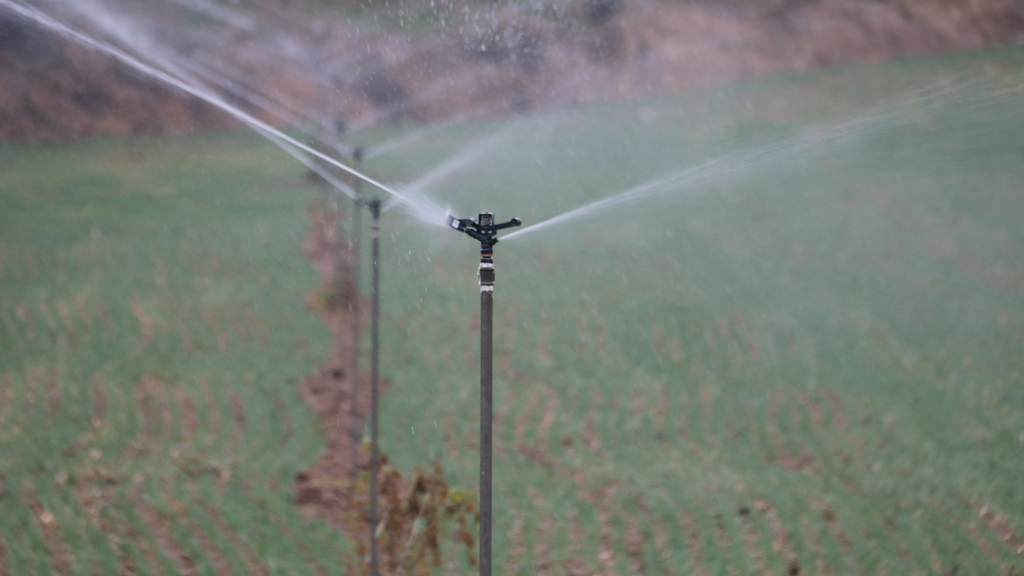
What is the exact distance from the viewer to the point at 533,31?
19750 mm

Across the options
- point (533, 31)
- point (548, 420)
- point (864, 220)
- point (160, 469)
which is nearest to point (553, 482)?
point (548, 420)

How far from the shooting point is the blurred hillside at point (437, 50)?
15727 millimetres

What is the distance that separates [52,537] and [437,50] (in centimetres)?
1506

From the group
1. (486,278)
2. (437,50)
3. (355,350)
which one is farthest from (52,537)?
(437,50)

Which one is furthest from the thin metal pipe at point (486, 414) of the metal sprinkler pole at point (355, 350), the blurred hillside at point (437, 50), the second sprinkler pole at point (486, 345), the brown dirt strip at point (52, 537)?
the blurred hillside at point (437, 50)

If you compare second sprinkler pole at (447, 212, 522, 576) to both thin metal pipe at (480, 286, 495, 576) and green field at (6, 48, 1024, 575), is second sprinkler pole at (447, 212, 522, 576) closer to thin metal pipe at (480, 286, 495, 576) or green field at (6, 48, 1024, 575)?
→ thin metal pipe at (480, 286, 495, 576)

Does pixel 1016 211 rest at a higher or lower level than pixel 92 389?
higher

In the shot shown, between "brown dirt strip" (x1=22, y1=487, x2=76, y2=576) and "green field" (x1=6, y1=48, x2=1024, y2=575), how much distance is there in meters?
0.02

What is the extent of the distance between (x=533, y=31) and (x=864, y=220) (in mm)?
10245

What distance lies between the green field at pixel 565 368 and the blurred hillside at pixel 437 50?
2233 millimetres

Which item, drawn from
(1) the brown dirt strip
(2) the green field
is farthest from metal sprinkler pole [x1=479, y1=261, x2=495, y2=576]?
(1) the brown dirt strip

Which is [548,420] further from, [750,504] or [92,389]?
[92,389]

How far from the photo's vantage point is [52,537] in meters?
4.86

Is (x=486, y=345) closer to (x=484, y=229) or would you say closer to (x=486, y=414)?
(x=486, y=414)
